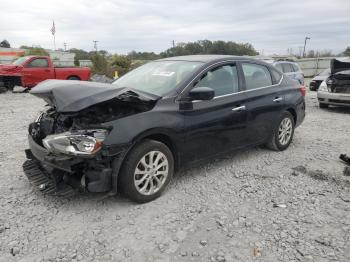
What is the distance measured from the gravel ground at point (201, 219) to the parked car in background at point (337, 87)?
5727 mm

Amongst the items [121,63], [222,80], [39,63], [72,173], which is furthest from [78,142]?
[121,63]

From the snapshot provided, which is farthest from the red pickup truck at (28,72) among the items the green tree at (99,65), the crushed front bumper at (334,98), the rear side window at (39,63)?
the crushed front bumper at (334,98)

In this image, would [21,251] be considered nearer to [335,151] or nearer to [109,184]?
[109,184]

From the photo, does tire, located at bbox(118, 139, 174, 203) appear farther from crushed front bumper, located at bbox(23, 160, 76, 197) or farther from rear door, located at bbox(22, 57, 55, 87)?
rear door, located at bbox(22, 57, 55, 87)

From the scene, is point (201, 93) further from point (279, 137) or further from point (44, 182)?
point (279, 137)

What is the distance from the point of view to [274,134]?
5473 mm

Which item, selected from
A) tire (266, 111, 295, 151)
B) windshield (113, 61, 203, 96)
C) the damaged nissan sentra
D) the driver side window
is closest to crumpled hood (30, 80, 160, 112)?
the damaged nissan sentra

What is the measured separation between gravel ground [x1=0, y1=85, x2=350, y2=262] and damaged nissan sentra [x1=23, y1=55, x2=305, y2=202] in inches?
12.1

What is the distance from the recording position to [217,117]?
4.25m

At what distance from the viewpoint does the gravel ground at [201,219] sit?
2.83 meters

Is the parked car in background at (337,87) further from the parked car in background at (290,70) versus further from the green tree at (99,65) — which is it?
the green tree at (99,65)

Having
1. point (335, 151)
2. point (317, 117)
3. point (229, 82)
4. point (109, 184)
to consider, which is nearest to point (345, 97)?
point (317, 117)

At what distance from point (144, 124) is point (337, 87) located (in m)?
8.58

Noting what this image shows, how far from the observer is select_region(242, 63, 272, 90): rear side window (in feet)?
16.1
